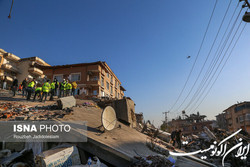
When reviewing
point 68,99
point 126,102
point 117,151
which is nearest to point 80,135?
point 117,151

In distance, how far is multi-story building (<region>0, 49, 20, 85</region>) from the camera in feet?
124

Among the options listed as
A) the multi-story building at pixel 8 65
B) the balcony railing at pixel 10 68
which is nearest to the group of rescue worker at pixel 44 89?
the balcony railing at pixel 10 68

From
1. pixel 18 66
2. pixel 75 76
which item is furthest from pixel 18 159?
pixel 18 66

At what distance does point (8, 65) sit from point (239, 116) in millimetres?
58707

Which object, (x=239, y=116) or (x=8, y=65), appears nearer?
(x=8, y=65)

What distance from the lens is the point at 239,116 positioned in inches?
1572

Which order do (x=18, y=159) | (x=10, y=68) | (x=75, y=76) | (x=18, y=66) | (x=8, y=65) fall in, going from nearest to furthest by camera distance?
(x=18, y=159)
(x=75, y=76)
(x=8, y=65)
(x=10, y=68)
(x=18, y=66)

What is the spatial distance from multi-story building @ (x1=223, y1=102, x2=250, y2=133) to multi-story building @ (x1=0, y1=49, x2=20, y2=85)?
182 feet

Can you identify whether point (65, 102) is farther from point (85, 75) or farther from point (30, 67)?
point (30, 67)

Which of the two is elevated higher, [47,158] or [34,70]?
[34,70]

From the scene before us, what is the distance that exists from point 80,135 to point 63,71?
103 ft

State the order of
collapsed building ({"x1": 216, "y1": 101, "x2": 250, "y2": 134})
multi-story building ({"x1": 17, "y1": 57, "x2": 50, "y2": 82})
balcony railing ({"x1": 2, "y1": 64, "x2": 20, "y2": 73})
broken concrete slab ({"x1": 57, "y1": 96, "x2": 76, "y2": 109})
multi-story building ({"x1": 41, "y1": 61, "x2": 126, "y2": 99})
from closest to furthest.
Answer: broken concrete slab ({"x1": 57, "y1": 96, "x2": 76, "y2": 109})
multi-story building ({"x1": 41, "y1": 61, "x2": 126, "y2": 99})
collapsed building ({"x1": 216, "y1": 101, "x2": 250, "y2": 134})
balcony railing ({"x1": 2, "y1": 64, "x2": 20, "y2": 73})
multi-story building ({"x1": 17, "y1": 57, "x2": 50, "y2": 82})

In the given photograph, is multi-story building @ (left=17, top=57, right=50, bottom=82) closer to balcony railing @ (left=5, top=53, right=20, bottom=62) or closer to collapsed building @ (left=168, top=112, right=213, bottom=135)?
balcony railing @ (left=5, top=53, right=20, bottom=62)

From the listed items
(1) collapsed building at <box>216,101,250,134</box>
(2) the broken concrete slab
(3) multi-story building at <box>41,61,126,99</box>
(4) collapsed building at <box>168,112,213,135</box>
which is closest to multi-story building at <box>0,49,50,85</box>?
(3) multi-story building at <box>41,61,126,99</box>
